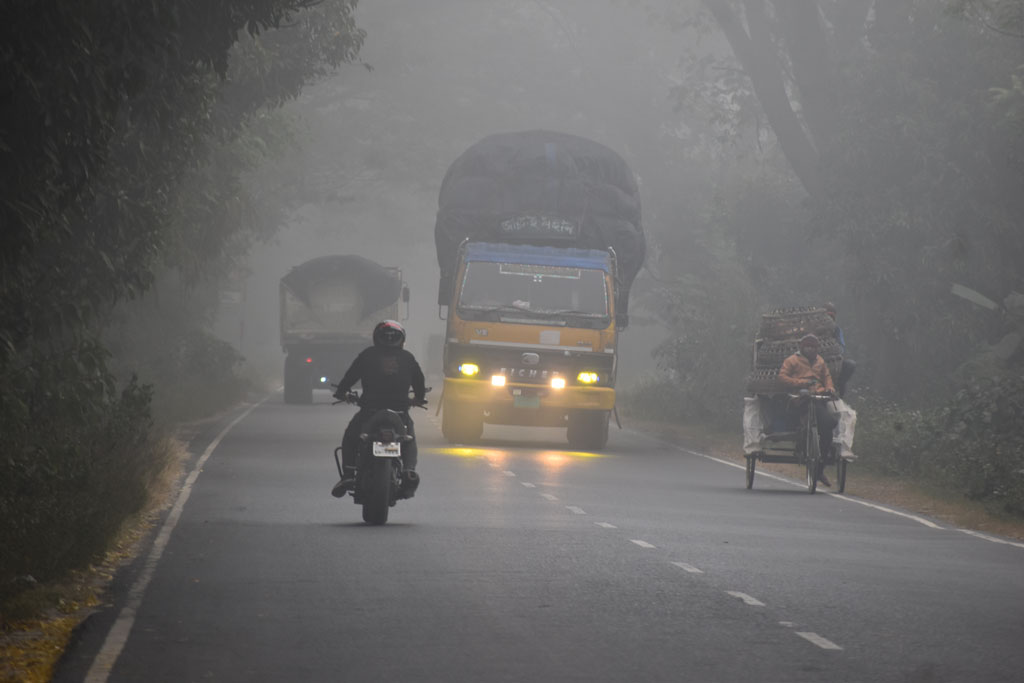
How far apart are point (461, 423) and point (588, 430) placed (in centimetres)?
205

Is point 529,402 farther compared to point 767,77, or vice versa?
point 767,77

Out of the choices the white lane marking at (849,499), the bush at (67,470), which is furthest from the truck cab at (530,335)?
the bush at (67,470)

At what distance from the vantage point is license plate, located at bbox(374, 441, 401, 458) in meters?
15.4

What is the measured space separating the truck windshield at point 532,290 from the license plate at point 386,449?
37.1 ft

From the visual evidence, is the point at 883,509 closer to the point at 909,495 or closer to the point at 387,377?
the point at 909,495

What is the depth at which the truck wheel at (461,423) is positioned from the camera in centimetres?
2772

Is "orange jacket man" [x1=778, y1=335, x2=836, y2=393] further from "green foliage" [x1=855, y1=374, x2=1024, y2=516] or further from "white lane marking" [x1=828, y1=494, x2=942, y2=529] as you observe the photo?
"green foliage" [x1=855, y1=374, x2=1024, y2=516]

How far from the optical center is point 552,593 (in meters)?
11.4

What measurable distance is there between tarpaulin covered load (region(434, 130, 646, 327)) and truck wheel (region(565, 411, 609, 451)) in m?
1.71

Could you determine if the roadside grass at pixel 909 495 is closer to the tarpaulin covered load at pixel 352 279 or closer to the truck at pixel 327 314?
the truck at pixel 327 314

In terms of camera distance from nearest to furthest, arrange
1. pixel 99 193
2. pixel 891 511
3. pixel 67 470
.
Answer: pixel 67 470 < pixel 99 193 < pixel 891 511

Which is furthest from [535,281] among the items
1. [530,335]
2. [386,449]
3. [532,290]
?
[386,449]

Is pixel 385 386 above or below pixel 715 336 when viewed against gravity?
below

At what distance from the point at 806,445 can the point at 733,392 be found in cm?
1722
